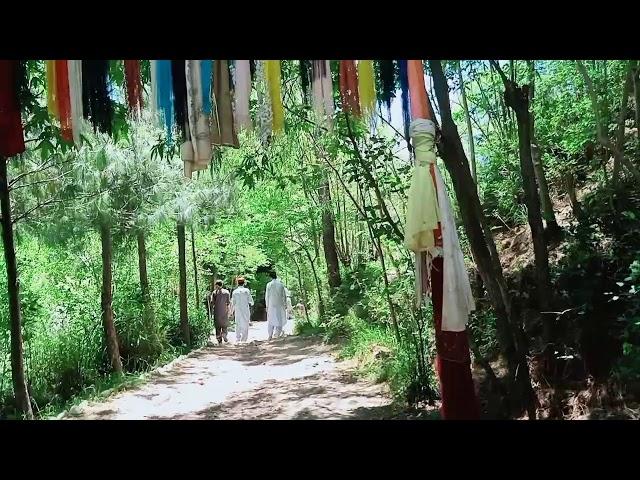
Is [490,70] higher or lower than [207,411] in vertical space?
higher

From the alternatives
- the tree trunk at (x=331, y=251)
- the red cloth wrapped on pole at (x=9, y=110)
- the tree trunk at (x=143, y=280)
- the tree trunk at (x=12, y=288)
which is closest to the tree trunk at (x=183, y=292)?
the tree trunk at (x=143, y=280)

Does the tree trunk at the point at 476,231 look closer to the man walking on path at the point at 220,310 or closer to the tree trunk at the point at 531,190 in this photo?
the tree trunk at the point at 531,190

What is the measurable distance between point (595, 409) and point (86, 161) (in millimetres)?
3621

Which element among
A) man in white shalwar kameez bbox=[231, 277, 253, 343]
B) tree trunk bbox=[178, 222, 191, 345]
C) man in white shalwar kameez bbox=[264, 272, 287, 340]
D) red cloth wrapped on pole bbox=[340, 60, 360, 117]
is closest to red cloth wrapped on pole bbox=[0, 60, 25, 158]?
red cloth wrapped on pole bbox=[340, 60, 360, 117]

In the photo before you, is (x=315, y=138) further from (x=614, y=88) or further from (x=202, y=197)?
(x=614, y=88)

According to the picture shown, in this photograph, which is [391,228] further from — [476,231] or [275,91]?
[275,91]

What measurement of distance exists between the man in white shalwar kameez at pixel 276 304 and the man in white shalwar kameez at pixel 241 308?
27 centimetres

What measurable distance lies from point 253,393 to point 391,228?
1.74m

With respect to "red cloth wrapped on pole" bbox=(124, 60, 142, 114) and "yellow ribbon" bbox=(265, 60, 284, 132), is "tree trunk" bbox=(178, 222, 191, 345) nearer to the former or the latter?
"red cloth wrapped on pole" bbox=(124, 60, 142, 114)

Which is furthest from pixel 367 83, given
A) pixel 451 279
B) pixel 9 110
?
pixel 9 110

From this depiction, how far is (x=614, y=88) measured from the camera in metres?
3.76
